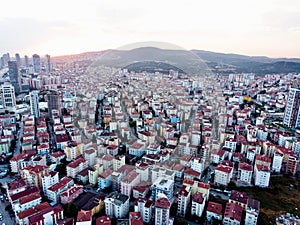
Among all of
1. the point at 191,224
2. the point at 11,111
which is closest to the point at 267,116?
the point at 191,224

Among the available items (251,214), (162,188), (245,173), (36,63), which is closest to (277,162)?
(245,173)

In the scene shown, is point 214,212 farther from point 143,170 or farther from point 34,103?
point 34,103

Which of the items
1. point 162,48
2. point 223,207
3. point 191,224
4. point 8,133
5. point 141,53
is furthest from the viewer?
point 8,133

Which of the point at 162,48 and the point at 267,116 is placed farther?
the point at 267,116

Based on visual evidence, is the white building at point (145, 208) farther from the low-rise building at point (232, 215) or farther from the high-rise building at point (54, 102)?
the high-rise building at point (54, 102)

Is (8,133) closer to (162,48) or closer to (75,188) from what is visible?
(75,188)

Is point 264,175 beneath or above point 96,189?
above

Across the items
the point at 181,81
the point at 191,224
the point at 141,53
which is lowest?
the point at 191,224
